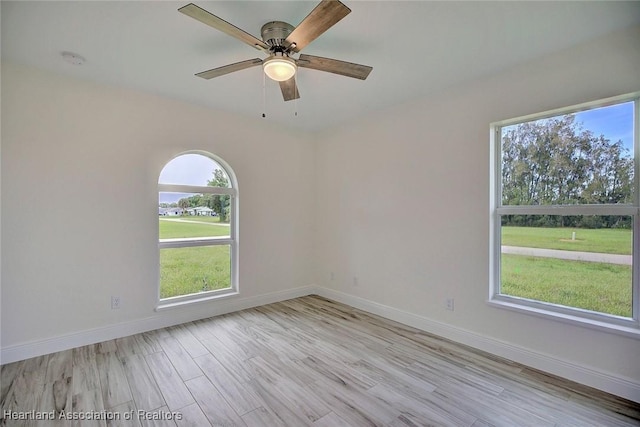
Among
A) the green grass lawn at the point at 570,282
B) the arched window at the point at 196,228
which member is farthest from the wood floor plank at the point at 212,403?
the green grass lawn at the point at 570,282

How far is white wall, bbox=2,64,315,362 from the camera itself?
2506mm

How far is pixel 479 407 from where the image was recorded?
1.93m

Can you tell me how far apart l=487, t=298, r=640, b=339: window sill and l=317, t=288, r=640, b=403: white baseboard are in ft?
1.04

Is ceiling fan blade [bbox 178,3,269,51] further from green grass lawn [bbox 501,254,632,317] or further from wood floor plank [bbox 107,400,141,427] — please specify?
green grass lawn [bbox 501,254,632,317]

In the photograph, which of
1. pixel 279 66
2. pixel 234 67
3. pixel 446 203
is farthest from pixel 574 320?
pixel 234 67

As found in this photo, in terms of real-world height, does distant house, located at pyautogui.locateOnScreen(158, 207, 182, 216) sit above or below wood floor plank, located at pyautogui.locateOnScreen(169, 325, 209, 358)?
above

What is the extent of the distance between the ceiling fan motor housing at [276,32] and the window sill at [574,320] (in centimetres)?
286

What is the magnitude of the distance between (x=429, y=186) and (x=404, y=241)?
711mm

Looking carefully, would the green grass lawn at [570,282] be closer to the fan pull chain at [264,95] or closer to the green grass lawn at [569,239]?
the green grass lawn at [569,239]

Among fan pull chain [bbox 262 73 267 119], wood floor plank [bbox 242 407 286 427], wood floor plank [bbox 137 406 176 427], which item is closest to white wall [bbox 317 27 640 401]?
fan pull chain [bbox 262 73 267 119]

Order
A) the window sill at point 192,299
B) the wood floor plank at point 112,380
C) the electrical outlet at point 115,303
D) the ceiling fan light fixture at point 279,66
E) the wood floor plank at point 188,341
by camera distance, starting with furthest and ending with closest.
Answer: the window sill at point 192,299 → the electrical outlet at point 115,303 → the wood floor plank at point 188,341 → the wood floor plank at point 112,380 → the ceiling fan light fixture at point 279,66

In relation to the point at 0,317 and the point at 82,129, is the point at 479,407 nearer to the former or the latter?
the point at 0,317

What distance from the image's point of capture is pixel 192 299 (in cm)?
352

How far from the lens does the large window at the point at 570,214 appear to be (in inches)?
84.1
